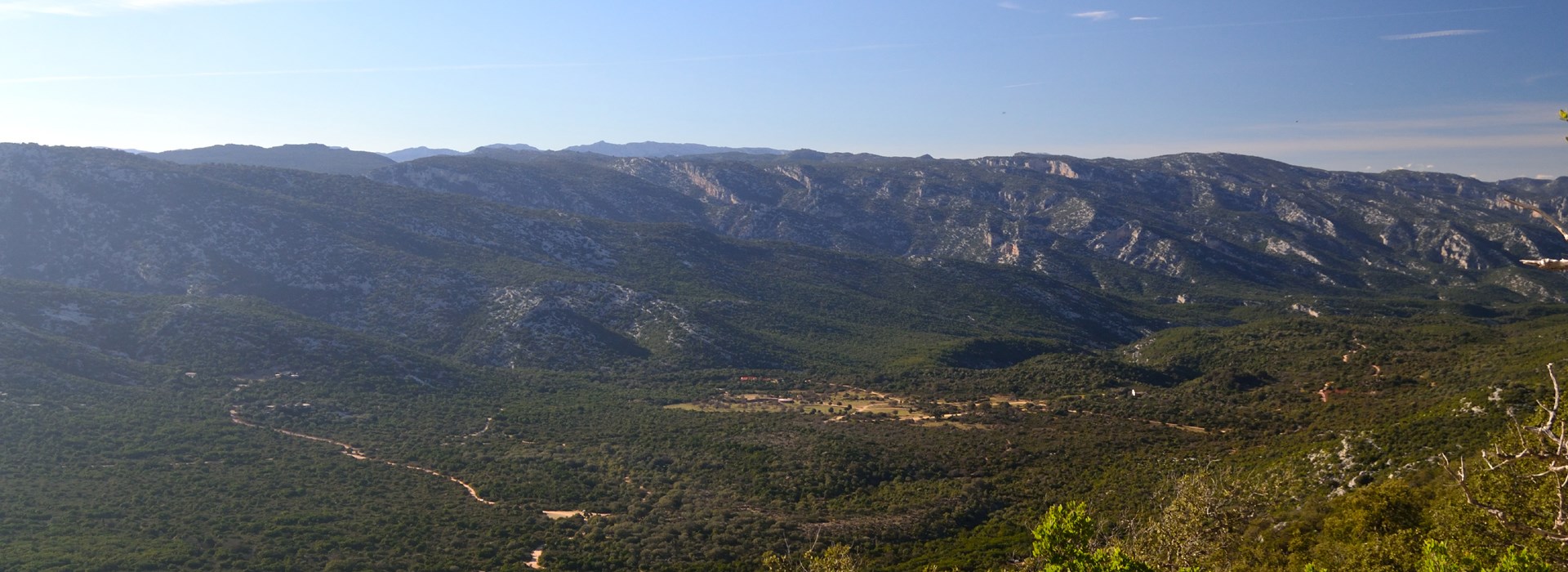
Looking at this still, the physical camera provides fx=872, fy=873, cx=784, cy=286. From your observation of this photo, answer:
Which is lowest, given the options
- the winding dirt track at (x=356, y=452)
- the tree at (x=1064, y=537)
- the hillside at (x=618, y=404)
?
the winding dirt track at (x=356, y=452)

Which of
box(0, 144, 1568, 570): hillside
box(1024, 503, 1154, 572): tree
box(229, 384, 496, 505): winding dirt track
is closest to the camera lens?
box(1024, 503, 1154, 572): tree

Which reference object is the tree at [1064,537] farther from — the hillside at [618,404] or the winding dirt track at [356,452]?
the winding dirt track at [356,452]

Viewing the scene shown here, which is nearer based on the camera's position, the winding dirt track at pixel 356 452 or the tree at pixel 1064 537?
the tree at pixel 1064 537

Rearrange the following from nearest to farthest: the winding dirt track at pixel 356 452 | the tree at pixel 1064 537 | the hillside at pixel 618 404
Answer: the tree at pixel 1064 537 → the hillside at pixel 618 404 → the winding dirt track at pixel 356 452

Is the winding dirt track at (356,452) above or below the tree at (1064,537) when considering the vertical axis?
below

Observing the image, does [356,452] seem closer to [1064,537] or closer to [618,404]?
[618,404]

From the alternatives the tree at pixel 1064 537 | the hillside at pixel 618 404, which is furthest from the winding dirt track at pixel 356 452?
the tree at pixel 1064 537

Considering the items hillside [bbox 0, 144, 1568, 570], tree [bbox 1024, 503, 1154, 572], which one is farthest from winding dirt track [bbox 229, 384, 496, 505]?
tree [bbox 1024, 503, 1154, 572]

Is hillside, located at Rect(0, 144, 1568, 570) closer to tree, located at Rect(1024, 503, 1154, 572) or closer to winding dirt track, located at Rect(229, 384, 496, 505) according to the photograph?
winding dirt track, located at Rect(229, 384, 496, 505)

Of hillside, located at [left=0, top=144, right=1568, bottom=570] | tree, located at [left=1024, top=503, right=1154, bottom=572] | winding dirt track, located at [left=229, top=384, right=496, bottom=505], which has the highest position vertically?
tree, located at [left=1024, top=503, right=1154, bottom=572]

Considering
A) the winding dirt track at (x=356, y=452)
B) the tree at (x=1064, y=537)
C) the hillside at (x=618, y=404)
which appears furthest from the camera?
the winding dirt track at (x=356, y=452)

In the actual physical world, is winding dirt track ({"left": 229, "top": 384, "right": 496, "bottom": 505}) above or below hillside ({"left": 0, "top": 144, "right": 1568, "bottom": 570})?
below

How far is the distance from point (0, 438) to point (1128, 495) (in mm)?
79351

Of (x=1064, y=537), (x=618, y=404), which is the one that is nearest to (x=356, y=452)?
(x=618, y=404)
